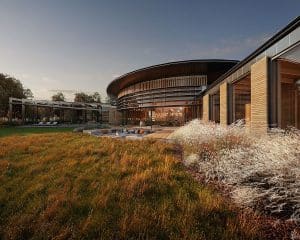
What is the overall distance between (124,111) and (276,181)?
44076 millimetres

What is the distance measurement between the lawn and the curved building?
25.8 meters

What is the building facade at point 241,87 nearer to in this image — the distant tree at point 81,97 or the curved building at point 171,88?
the curved building at point 171,88

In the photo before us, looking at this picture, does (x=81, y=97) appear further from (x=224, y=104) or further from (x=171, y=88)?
(x=224, y=104)

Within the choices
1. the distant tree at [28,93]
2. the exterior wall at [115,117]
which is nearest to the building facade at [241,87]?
the exterior wall at [115,117]

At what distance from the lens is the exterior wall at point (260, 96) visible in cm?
820

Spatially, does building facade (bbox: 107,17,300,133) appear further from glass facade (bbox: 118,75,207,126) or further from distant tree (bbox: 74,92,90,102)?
distant tree (bbox: 74,92,90,102)

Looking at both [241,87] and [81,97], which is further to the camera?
[81,97]

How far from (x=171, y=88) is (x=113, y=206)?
3244 cm

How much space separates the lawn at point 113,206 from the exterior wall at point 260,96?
4.17 m

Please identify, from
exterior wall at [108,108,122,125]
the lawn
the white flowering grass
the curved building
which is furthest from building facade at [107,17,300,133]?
exterior wall at [108,108,122,125]

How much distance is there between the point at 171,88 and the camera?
35594 millimetres

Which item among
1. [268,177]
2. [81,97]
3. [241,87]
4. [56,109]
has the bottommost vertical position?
[268,177]

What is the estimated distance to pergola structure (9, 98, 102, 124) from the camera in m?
44.4

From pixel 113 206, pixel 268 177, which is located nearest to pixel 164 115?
pixel 268 177
